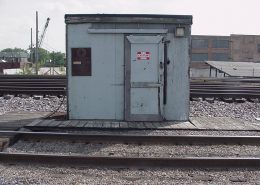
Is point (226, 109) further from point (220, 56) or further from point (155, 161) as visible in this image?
point (220, 56)

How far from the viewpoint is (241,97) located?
609 inches

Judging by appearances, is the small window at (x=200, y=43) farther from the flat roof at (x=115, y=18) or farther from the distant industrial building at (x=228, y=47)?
the flat roof at (x=115, y=18)

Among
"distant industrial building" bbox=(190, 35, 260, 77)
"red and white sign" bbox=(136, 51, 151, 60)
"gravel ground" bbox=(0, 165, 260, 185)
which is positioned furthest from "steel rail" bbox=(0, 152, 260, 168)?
"distant industrial building" bbox=(190, 35, 260, 77)

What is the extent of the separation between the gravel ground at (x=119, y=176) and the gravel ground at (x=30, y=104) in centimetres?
635

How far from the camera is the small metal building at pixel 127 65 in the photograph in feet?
32.5

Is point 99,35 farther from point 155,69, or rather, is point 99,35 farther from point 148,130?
point 148,130

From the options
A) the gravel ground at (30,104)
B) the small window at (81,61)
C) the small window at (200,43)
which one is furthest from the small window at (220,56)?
the small window at (81,61)

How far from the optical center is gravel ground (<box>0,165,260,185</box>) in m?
5.61

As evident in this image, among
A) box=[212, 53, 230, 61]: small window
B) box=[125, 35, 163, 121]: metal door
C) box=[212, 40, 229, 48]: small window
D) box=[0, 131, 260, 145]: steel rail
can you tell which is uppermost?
box=[212, 40, 229, 48]: small window

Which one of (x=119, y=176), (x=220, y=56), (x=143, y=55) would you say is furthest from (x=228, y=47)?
(x=119, y=176)

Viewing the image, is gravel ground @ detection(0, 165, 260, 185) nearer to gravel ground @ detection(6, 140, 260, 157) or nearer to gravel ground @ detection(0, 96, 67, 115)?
gravel ground @ detection(6, 140, 260, 157)

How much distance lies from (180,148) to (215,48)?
87174 mm

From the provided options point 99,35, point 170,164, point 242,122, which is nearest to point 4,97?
point 99,35

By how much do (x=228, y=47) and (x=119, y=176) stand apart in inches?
3543
